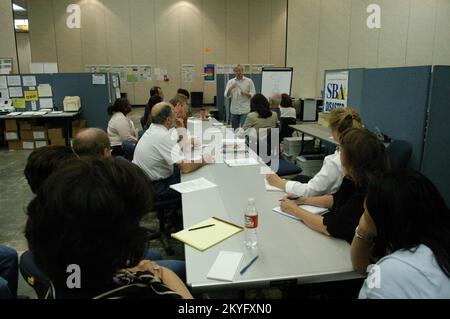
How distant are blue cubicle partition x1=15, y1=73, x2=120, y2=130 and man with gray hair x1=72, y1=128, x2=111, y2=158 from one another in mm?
5303

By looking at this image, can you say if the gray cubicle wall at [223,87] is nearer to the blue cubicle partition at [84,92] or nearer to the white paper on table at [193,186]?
the blue cubicle partition at [84,92]

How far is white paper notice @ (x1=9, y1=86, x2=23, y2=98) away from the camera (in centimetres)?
686

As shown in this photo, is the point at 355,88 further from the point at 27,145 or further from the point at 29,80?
the point at 27,145

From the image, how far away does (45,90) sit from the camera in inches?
274

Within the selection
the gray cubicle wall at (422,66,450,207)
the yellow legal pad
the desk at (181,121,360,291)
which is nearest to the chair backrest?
the gray cubicle wall at (422,66,450,207)

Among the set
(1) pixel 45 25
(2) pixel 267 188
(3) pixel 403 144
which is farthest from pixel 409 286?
(1) pixel 45 25

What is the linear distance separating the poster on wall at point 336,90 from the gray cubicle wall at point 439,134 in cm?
162

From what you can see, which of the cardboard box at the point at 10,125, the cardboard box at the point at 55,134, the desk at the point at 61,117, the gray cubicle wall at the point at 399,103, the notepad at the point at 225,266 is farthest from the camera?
the cardboard box at the point at 55,134

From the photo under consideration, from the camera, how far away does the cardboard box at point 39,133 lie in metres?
6.85

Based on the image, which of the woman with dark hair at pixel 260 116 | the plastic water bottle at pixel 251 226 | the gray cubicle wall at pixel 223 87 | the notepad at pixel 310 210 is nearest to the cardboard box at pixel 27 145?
the gray cubicle wall at pixel 223 87

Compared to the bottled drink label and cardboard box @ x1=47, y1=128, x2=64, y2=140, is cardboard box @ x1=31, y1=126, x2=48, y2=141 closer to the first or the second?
cardboard box @ x1=47, y1=128, x2=64, y2=140

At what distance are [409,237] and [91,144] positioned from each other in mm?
1850

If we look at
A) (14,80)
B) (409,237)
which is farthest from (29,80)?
(409,237)
